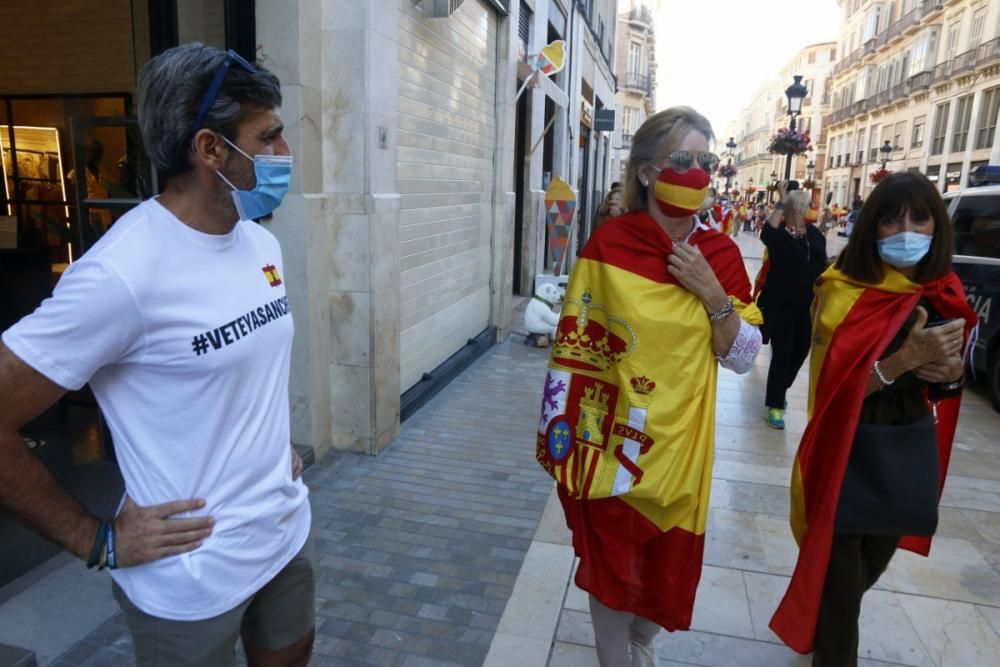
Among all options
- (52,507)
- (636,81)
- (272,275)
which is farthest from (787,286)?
(636,81)

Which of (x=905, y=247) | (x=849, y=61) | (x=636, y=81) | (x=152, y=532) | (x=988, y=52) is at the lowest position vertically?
(x=152, y=532)

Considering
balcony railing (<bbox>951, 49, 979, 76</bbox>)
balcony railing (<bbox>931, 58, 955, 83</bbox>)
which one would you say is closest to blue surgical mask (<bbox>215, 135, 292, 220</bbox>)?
balcony railing (<bbox>951, 49, 979, 76</bbox>)

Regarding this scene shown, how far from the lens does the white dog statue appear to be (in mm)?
8609

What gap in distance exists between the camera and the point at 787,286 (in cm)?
590

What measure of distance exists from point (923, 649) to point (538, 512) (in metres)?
2.11

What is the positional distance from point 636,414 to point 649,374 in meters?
0.13

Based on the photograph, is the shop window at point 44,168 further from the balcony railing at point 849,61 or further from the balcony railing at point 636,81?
the balcony railing at point 849,61

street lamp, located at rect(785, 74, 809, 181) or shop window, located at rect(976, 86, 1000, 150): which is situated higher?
shop window, located at rect(976, 86, 1000, 150)

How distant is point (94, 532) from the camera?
1459 mm

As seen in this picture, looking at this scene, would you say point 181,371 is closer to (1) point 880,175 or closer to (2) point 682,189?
(2) point 682,189

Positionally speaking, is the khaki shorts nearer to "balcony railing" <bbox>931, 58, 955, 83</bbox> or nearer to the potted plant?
the potted plant

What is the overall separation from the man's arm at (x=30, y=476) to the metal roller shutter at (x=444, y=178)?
4.47m

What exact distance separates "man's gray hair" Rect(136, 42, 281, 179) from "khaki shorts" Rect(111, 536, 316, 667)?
988 millimetres

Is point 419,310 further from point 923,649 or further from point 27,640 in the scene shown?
point 923,649
